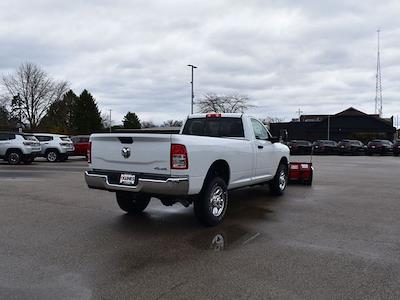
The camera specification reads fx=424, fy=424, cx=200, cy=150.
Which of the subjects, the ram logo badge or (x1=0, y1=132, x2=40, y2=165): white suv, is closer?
the ram logo badge

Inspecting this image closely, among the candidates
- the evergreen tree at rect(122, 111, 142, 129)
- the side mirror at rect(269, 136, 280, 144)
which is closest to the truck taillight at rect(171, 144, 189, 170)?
the side mirror at rect(269, 136, 280, 144)

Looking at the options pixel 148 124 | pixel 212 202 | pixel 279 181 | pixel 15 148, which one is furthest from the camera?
pixel 148 124

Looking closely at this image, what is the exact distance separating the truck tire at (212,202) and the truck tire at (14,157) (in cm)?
1760

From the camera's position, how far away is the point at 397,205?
30.3 feet

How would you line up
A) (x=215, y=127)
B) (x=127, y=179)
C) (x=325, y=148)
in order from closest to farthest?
1. (x=127, y=179)
2. (x=215, y=127)
3. (x=325, y=148)

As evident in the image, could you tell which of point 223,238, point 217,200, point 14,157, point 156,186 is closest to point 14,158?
point 14,157

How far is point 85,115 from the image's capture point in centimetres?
7838

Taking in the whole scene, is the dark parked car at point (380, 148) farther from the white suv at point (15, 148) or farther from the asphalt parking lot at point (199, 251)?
the asphalt parking lot at point (199, 251)

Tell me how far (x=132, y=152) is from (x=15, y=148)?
17.6 m

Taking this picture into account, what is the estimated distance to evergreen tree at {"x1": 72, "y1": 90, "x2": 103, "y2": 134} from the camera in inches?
3064

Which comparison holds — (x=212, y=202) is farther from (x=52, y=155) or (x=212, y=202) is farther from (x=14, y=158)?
(x=52, y=155)

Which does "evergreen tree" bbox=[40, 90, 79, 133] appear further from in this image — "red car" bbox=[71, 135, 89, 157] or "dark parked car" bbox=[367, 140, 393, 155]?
"dark parked car" bbox=[367, 140, 393, 155]

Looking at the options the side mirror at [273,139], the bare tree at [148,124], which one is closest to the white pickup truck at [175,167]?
the side mirror at [273,139]

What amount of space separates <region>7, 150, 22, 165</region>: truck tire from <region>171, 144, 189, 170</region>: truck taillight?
59.3 ft
